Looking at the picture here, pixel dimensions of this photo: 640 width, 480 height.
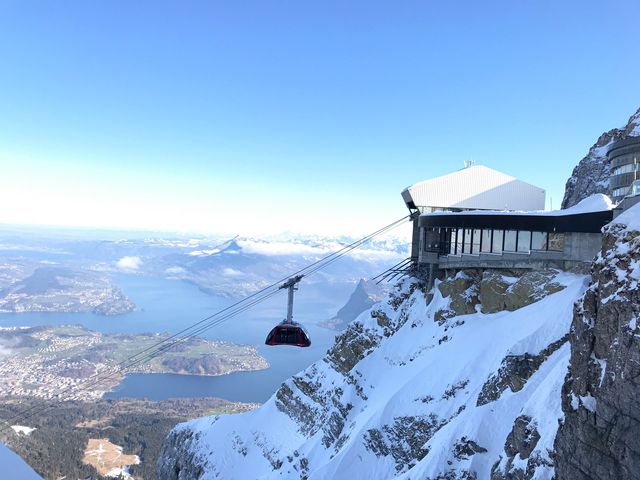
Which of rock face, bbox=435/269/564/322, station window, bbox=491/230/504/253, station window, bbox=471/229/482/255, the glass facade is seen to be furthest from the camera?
station window, bbox=471/229/482/255

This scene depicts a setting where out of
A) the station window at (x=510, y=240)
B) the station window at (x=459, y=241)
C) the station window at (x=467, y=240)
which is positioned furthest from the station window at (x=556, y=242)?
the station window at (x=459, y=241)

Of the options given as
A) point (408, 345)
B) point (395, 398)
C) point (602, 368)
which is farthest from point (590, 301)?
point (408, 345)

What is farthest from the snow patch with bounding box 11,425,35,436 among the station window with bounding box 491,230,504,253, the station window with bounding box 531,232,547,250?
the station window with bounding box 531,232,547,250

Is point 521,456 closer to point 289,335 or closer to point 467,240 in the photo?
point 467,240

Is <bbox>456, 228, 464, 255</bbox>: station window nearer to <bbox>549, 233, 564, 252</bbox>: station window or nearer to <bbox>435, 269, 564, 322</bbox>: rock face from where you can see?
<bbox>435, 269, 564, 322</bbox>: rock face

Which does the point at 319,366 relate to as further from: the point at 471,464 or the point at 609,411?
the point at 609,411

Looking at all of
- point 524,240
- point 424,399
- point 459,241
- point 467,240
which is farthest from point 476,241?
Result: point 424,399

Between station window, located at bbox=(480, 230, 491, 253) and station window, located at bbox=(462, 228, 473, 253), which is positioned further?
station window, located at bbox=(462, 228, 473, 253)
